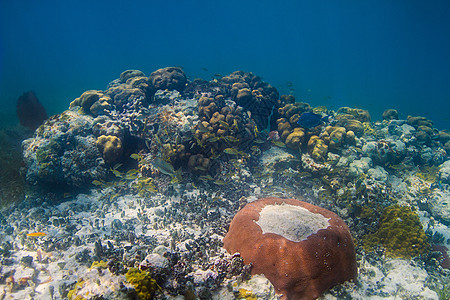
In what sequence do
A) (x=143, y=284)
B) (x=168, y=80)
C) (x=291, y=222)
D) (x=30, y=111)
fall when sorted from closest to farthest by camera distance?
(x=143, y=284), (x=291, y=222), (x=168, y=80), (x=30, y=111)

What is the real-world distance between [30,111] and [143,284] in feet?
62.0

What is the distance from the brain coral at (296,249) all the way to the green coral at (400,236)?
7.88 feet

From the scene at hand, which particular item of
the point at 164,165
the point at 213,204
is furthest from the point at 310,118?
the point at 164,165

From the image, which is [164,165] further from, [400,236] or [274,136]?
[274,136]

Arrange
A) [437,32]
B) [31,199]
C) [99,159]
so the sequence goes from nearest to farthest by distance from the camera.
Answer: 1. [31,199]
2. [99,159]
3. [437,32]

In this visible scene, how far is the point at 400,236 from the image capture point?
604 centimetres

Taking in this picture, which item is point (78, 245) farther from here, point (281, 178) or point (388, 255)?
point (388, 255)

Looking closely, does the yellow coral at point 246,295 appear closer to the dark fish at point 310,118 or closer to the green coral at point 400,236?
the green coral at point 400,236

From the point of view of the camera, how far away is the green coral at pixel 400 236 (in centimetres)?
582

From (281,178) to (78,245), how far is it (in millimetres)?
7634

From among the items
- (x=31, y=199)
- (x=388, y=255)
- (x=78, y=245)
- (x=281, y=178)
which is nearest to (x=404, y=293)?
(x=388, y=255)

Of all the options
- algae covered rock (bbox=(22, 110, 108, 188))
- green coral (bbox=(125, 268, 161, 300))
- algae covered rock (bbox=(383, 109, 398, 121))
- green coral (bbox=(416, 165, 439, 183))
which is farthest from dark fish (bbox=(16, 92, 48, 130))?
algae covered rock (bbox=(383, 109, 398, 121))

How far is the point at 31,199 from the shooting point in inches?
307

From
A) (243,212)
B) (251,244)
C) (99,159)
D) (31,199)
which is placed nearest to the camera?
(251,244)
